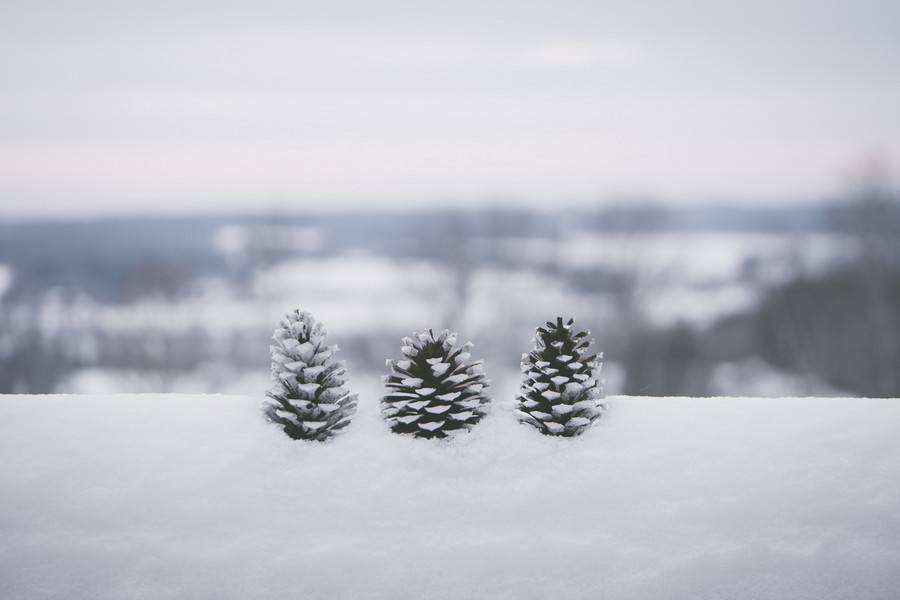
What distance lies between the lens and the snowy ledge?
2.82 meters

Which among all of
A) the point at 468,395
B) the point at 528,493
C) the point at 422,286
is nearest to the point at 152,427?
the point at 468,395

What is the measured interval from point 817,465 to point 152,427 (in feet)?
13.1

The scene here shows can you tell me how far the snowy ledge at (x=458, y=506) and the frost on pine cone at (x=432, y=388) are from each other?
121 mm

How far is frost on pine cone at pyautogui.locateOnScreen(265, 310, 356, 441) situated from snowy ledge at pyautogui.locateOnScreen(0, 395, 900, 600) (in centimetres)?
11

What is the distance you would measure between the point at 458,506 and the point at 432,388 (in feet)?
2.46

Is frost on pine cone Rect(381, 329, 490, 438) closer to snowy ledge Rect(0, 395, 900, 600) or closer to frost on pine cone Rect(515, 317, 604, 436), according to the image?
snowy ledge Rect(0, 395, 900, 600)

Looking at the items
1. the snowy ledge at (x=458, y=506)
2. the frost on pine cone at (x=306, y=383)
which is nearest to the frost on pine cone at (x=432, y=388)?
the snowy ledge at (x=458, y=506)

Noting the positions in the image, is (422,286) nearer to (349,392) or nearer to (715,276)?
(715,276)

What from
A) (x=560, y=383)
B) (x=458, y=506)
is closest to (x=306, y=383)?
(x=458, y=506)

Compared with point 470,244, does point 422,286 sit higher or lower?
lower

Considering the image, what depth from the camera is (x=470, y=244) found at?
13.1 m

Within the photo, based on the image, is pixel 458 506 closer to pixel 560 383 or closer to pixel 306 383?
pixel 560 383

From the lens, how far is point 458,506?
332 centimetres

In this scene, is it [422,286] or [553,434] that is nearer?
[553,434]
